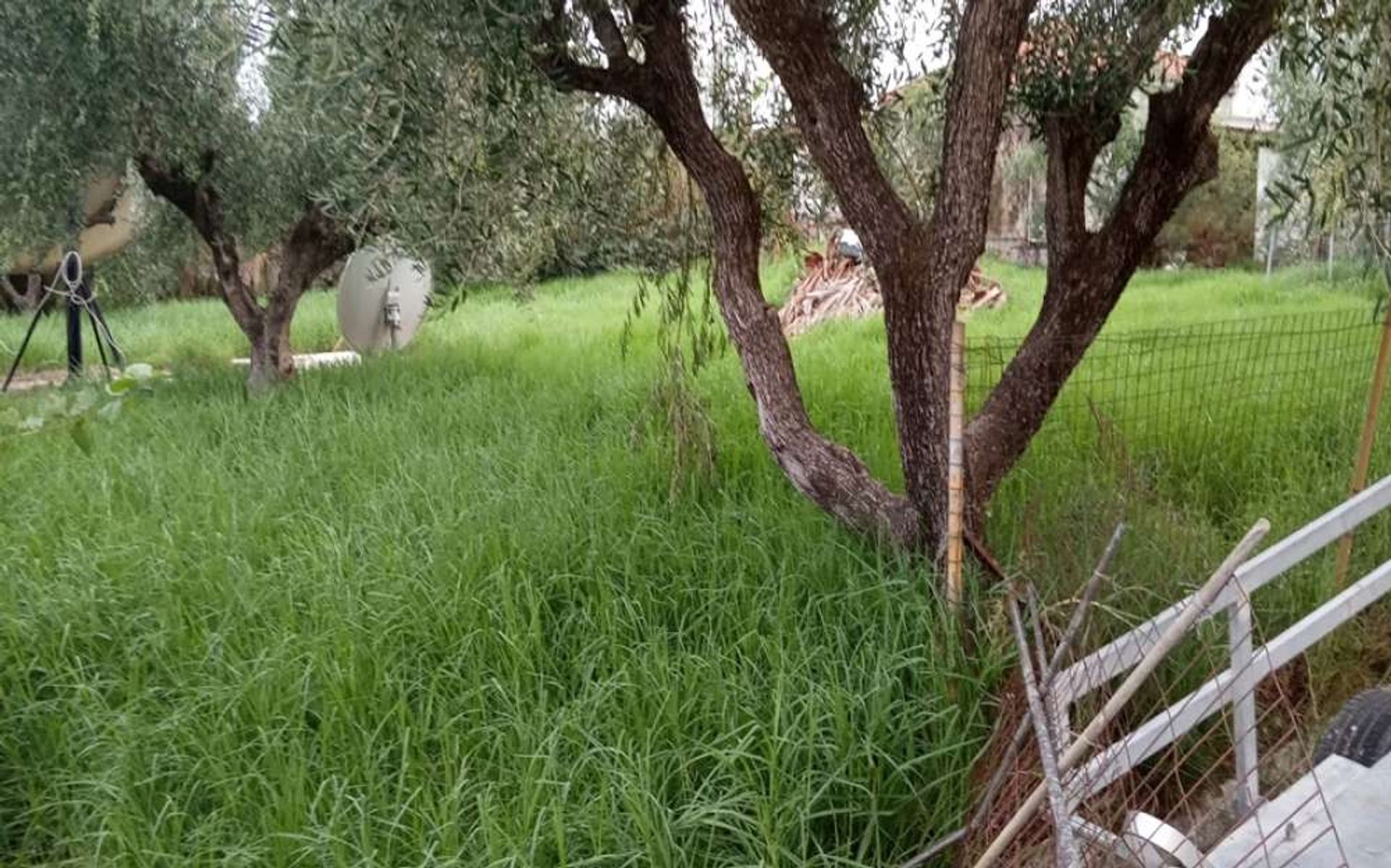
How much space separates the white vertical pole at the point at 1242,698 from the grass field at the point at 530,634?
70cm

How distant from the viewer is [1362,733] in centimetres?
290

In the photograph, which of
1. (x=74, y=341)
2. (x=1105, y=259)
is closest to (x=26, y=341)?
(x=74, y=341)

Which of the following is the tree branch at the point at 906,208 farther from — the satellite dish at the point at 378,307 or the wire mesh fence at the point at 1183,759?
the satellite dish at the point at 378,307

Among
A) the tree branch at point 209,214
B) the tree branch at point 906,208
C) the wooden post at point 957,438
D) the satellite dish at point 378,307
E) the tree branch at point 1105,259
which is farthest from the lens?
the satellite dish at point 378,307

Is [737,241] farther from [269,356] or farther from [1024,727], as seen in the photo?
[269,356]

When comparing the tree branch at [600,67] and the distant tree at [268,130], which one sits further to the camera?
the tree branch at [600,67]

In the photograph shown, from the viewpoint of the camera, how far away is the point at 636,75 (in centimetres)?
412

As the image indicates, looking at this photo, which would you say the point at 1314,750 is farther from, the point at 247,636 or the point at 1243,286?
the point at 1243,286

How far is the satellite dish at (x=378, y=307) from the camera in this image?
9703mm

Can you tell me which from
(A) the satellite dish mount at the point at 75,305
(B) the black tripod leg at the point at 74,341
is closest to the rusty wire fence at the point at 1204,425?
(A) the satellite dish mount at the point at 75,305

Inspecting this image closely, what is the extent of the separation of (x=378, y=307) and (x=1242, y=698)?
882 centimetres

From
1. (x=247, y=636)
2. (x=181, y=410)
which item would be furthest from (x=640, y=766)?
(x=181, y=410)

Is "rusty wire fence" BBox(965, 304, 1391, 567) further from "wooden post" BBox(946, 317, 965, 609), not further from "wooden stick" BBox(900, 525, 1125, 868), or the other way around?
"wooden stick" BBox(900, 525, 1125, 868)

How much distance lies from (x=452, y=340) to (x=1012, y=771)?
33.6 feet
